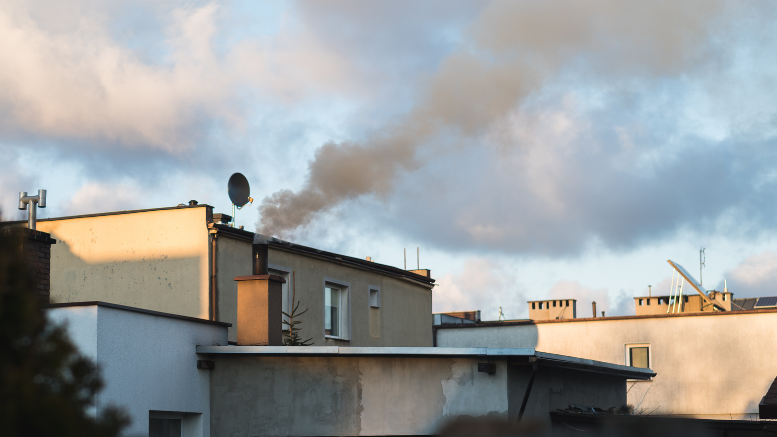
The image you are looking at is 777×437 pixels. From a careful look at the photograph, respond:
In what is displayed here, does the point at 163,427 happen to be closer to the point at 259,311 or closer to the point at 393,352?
the point at 259,311

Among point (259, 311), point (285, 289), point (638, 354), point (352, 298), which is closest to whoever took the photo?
point (259, 311)

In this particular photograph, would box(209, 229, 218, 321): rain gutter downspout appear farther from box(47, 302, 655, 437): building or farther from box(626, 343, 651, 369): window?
box(626, 343, 651, 369): window

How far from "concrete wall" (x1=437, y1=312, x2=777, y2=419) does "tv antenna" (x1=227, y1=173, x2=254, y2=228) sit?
58.7 feet

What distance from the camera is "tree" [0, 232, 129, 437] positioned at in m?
3.85

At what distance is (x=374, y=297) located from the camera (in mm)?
24531

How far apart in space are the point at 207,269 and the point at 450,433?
14.9 metres

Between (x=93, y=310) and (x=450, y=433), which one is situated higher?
(x=93, y=310)

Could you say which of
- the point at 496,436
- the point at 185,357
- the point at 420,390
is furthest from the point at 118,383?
the point at 496,436

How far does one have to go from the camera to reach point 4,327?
4035mm

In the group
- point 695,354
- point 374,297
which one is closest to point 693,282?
point 695,354

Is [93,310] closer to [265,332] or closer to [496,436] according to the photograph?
[265,332]

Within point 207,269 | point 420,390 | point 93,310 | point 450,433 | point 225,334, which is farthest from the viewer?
point 207,269

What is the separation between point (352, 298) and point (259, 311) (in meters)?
8.54

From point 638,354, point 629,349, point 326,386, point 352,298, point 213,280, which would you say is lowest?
point 638,354
